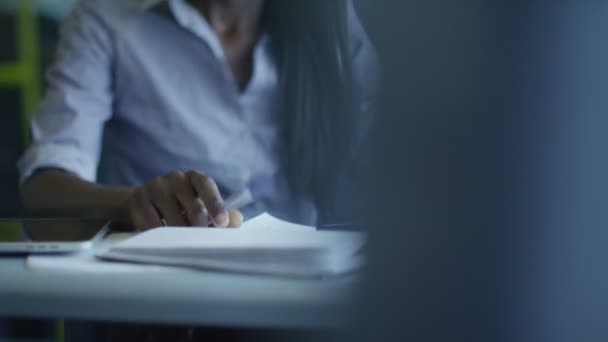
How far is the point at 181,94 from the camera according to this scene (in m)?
1.33

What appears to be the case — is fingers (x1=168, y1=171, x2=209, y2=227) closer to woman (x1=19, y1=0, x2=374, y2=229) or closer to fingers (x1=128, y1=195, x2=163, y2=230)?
fingers (x1=128, y1=195, x2=163, y2=230)

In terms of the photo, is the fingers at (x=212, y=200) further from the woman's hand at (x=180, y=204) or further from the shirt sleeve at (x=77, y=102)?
the shirt sleeve at (x=77, y=102)

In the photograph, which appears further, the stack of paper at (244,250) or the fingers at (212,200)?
the fingers at (212,200)

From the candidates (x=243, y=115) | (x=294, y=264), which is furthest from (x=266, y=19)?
(x=294, y=264)

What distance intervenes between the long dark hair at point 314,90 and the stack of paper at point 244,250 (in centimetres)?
46

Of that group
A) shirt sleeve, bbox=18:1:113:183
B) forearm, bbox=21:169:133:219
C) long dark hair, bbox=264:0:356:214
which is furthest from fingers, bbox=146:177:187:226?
shirt sleeve, bbox=18:1:113:183

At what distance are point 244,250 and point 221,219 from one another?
27cm

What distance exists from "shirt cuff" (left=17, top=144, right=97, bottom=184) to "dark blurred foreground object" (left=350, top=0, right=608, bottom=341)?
1.01 meters

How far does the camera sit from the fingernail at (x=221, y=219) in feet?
2.33

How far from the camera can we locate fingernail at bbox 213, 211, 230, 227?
71 cm

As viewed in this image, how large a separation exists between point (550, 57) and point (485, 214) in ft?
0.13

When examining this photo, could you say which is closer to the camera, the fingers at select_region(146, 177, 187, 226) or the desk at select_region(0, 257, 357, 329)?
the desk at select_region(0, 257, 357, 329)

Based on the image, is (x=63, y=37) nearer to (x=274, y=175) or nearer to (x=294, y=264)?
(x=274, y=175)

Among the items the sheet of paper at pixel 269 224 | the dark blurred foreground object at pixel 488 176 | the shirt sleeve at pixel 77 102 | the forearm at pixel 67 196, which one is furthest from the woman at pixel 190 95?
the dark blurred foreground object at pixel 488 176
